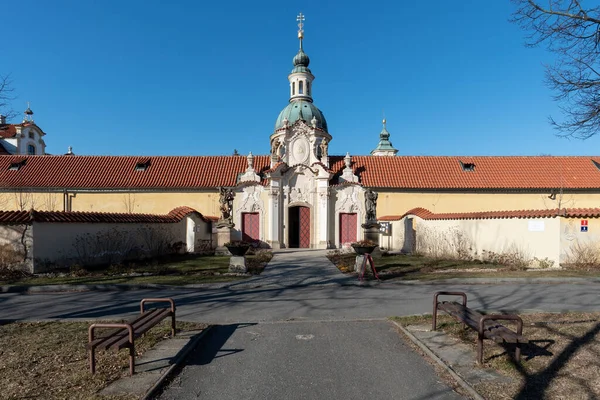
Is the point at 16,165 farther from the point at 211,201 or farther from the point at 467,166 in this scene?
the point at 467,166

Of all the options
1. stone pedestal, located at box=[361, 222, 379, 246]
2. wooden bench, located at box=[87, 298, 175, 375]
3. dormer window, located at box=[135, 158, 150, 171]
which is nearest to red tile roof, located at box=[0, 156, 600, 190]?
dormer window, located at box=[135, 158, 150, 171]

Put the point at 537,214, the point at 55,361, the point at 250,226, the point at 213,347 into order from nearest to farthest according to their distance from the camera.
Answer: the point at 55,361, the point at 213,347, the point at 537,214, the point at 250,226

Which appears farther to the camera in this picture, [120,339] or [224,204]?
[224,204]

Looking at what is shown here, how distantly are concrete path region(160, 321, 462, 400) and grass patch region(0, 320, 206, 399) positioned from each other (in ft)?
2.57

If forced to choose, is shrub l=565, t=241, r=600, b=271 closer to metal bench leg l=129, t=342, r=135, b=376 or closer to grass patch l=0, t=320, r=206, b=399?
grass patch l=0, t=320, r=206, b=399

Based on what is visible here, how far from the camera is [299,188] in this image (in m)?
25.8

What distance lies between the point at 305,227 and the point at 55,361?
2133 cm

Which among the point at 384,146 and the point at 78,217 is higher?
the point at 384,146

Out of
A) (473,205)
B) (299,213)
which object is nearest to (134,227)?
(299,213)

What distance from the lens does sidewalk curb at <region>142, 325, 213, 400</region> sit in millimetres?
4002

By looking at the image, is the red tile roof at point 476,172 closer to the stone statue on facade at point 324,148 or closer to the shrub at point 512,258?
the stone statue on facade at point 324,148

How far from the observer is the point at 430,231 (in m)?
19.8

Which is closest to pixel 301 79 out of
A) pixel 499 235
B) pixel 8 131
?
pixel 499 235

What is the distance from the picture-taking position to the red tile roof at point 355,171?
86.7 ft
